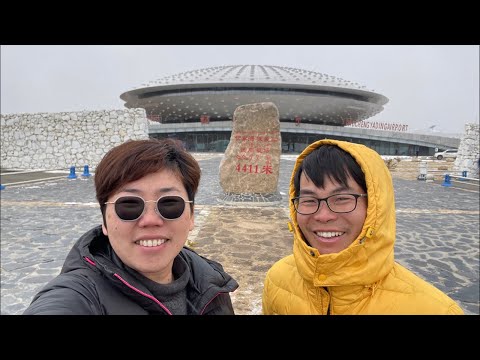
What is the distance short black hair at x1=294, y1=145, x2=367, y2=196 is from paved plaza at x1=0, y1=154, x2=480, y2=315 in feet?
7.16

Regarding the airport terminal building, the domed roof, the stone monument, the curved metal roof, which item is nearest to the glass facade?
the airport terminal building

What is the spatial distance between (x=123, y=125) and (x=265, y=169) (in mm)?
11966

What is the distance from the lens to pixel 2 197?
9719mm

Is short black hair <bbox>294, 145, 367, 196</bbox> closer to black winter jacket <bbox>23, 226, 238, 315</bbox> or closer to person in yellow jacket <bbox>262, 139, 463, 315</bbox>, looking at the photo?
person in yellow jacket <bbox>262, 139, 463, 315</bbox>

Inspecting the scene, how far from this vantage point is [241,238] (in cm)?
583

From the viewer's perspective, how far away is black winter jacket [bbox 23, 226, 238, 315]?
1175 mm

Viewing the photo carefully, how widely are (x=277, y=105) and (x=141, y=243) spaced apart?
131 ft

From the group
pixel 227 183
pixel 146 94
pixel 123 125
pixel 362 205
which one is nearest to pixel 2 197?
pixel 227 183

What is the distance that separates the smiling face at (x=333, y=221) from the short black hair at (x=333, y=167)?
19 mm

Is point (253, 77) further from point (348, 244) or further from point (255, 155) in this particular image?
point (348, 244)

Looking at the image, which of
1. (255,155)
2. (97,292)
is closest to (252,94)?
(255,155)

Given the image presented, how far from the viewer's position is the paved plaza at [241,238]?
4.02 metres

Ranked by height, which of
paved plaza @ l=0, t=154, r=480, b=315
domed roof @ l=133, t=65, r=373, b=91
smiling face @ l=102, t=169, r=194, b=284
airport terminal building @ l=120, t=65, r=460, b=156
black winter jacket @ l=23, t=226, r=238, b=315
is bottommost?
paved plaza @ l=0, t=154, r=480, b=315

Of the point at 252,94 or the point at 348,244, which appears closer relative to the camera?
the point at 348,244
